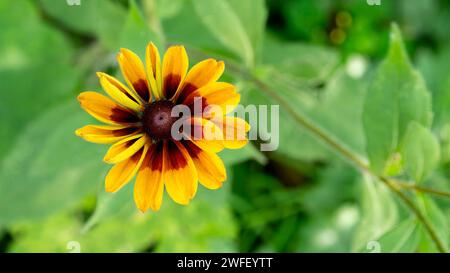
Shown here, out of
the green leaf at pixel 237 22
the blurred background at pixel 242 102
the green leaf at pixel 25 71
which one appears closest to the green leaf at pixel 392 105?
the blurred background at pixel 242 102

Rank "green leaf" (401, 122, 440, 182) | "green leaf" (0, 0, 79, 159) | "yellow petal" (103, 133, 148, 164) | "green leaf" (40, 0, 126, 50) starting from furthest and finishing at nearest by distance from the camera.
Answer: "green leaf" (0, 0, 79, 159) < "green leaf" (40, 0, 126, 50) < "green leaf" (401, 122, 440, 182) < "yellow petal" (103, 133, 148, 164)

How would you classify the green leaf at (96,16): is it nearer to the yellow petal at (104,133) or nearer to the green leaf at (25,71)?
the green leaf at (25,71)

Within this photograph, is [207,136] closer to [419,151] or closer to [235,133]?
[235,133]

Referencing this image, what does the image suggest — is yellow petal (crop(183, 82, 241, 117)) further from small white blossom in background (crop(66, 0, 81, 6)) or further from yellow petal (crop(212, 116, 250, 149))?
small white blossom in background (crop(66, 0, 81, 6))

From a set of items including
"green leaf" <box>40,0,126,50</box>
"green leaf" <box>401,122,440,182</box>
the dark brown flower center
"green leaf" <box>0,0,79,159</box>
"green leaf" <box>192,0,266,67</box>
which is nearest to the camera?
the dark brown flower center

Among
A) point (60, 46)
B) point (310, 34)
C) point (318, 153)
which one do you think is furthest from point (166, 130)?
point (310, 34)

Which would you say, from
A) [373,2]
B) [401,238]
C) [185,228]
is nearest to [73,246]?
[185,228]

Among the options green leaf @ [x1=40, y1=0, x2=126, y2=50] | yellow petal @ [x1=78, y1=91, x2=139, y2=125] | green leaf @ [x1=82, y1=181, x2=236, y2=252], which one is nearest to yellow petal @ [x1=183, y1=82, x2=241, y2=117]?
yellow petal @ [x1=78, y1=91, x2=139, y2=125]
